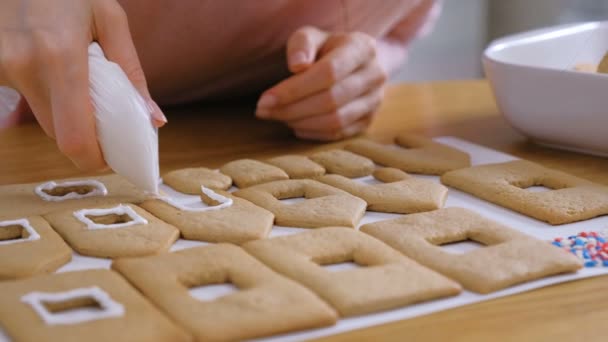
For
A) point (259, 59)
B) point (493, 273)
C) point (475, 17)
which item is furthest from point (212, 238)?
point (475, 17)

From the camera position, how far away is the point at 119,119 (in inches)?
29.9

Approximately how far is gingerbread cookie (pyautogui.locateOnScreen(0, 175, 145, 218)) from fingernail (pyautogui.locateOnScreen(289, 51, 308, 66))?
0.32 metres

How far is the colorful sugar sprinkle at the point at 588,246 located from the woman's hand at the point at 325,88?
18.5 inches

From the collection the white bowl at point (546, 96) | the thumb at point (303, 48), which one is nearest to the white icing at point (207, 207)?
the thumb at point (303, 48)

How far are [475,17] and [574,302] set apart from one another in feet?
8.17

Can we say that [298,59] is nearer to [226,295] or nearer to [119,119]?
[119,119]

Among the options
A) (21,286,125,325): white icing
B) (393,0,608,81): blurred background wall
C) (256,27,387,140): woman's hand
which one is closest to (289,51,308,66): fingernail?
Result: (256,27,387,140): woman's hand

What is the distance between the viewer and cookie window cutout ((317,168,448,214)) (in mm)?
819

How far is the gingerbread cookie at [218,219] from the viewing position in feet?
2.39

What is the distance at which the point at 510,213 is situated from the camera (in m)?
0.82

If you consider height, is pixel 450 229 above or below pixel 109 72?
below

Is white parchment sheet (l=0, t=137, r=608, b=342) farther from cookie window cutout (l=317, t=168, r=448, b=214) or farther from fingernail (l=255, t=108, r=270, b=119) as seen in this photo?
fingernail (l=255, t=108, r=270, b=119)

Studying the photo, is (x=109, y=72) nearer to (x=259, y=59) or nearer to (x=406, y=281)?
(x=406, y=281)

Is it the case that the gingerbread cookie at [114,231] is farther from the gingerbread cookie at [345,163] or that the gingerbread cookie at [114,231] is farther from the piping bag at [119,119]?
the gingerbread cookie at [345,163]
